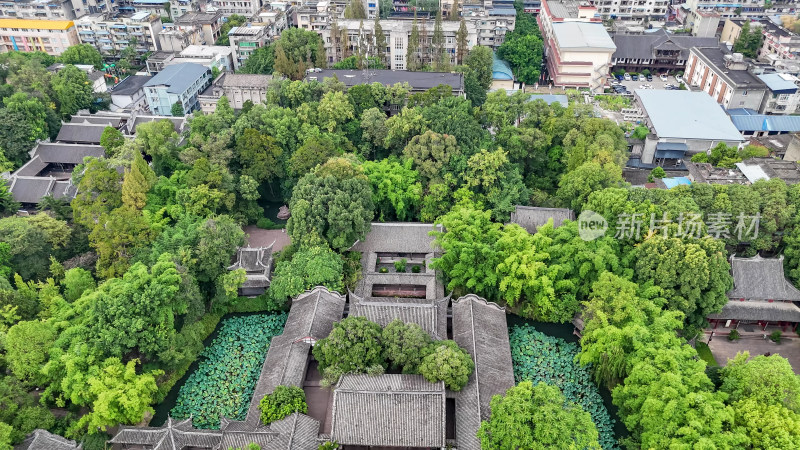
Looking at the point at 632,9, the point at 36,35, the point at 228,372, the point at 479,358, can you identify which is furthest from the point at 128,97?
the point at 632,9

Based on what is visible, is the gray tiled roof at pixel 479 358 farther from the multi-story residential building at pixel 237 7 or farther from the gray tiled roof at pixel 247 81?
the multi-story residential building at pixel 237 7

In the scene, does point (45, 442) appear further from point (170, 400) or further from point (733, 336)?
point (733, 336)

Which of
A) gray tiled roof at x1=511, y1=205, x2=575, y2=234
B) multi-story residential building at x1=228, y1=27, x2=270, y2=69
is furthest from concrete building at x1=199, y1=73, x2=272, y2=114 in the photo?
gray tiled roof at x1=511, y1=205, x2=575, y2=234

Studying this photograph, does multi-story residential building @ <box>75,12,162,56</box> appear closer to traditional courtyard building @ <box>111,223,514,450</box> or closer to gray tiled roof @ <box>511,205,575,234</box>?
traditional courtyard building @ <box>111,223,514,450</box>

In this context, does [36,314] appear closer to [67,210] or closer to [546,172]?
[67,210]

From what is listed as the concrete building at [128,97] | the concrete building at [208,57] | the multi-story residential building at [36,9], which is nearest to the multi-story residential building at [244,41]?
the concrete building at [208,57]

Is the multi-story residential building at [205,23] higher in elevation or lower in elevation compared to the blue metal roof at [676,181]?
higher
